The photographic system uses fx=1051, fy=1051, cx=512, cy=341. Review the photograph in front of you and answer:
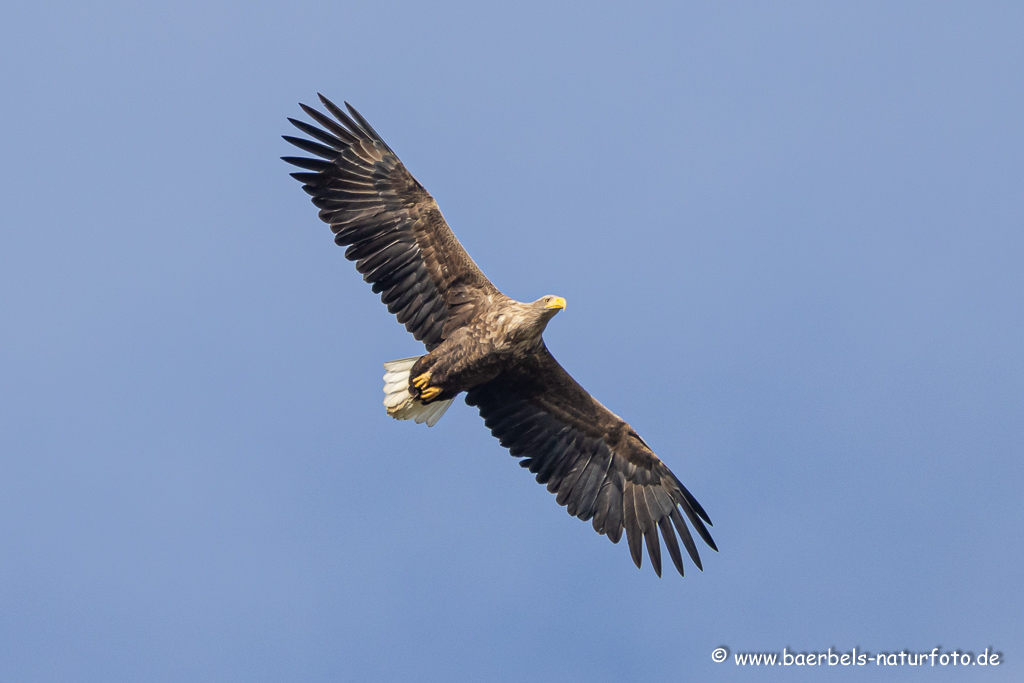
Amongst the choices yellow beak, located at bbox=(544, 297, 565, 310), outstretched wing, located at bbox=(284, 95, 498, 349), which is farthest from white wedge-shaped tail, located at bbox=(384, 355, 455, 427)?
yellow beak, located at bbox=(544, 297, 565, 310)

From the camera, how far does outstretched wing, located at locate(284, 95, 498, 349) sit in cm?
1205

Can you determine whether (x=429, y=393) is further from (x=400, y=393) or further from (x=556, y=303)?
(x=556, y=303)

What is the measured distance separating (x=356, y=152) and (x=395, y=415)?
10.2 feet

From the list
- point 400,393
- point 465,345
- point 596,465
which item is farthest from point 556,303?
point 596,465

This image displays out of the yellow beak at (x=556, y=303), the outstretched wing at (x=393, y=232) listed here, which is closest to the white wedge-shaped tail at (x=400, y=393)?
the outstretched wing at (x=393, y=232)

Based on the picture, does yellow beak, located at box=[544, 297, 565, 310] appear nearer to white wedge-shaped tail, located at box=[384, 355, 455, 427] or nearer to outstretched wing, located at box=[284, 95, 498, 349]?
outstretched wing, located at box=[284, 95, 498, 349]

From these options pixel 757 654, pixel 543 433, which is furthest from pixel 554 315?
pixel 757 654

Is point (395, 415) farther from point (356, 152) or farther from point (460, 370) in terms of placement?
point (356, 152)

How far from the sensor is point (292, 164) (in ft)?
39.6

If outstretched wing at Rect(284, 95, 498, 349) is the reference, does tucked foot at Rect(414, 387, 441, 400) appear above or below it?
below

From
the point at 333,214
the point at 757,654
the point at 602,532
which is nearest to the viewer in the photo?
the point at 757,654

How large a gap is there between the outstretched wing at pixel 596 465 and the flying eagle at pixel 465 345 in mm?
12

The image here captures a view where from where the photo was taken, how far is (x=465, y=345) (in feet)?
38.4

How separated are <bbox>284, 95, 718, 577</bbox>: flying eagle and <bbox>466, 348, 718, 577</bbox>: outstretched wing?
1 cm
